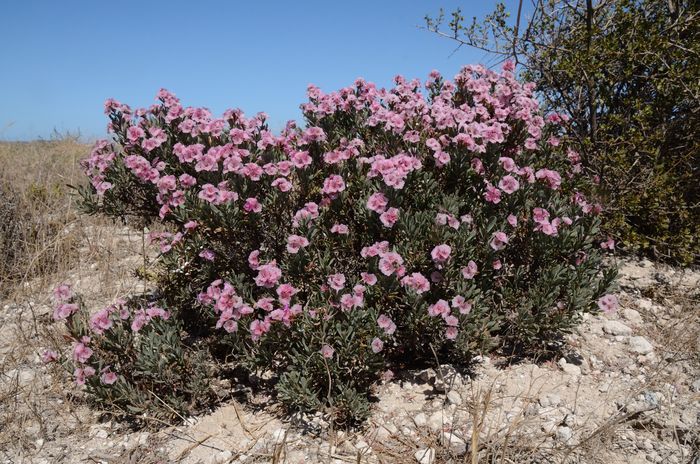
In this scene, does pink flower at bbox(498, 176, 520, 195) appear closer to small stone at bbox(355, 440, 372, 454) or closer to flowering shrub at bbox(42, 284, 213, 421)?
small stone at bbox(355, 440, 372, 454)

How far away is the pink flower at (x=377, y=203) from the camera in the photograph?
3377 millimetres

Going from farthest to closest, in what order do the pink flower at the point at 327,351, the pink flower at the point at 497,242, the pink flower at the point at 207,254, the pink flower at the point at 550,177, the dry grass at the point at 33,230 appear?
the dry grass at the point at 33,230
the pink flower at the point at 550,177
the pink flower at the point at 207,254
the pink flower at the point at 497,242
the pink flower at the point at 327,351

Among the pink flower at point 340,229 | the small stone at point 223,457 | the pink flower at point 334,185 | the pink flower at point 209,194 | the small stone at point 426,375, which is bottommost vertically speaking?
the small stone at point 223,457

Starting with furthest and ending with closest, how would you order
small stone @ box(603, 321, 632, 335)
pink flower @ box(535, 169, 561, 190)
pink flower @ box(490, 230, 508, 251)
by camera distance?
1. small stone @ box(603, 321, 632, 335)
2. pink flower @ box(535, 169, 561, 190)
3. pink flower @ box(490, 230, 508, 251)

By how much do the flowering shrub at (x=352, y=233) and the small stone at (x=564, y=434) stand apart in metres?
0.66

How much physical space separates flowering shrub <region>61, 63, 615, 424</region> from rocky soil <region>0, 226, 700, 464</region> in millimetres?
224

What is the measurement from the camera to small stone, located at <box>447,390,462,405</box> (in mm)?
3344

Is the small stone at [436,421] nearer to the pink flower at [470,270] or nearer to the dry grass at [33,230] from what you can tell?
the pink flower at [470,270]

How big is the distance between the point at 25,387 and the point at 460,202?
342 cm

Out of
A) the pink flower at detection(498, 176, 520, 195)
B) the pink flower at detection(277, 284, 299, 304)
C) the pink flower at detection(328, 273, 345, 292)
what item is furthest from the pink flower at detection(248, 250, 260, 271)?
the pink flower at detection(498, 176, 520, 195)

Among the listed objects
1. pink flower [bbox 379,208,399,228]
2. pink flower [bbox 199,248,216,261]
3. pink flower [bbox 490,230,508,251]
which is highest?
pink flower [bbox 379,208,399,228]

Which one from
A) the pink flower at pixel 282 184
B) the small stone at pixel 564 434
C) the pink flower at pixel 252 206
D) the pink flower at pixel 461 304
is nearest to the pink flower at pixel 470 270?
the pink flower at pixel 461 304

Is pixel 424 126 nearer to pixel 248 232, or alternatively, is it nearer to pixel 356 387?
pixel 248 232

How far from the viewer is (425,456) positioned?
2881 millimetres
